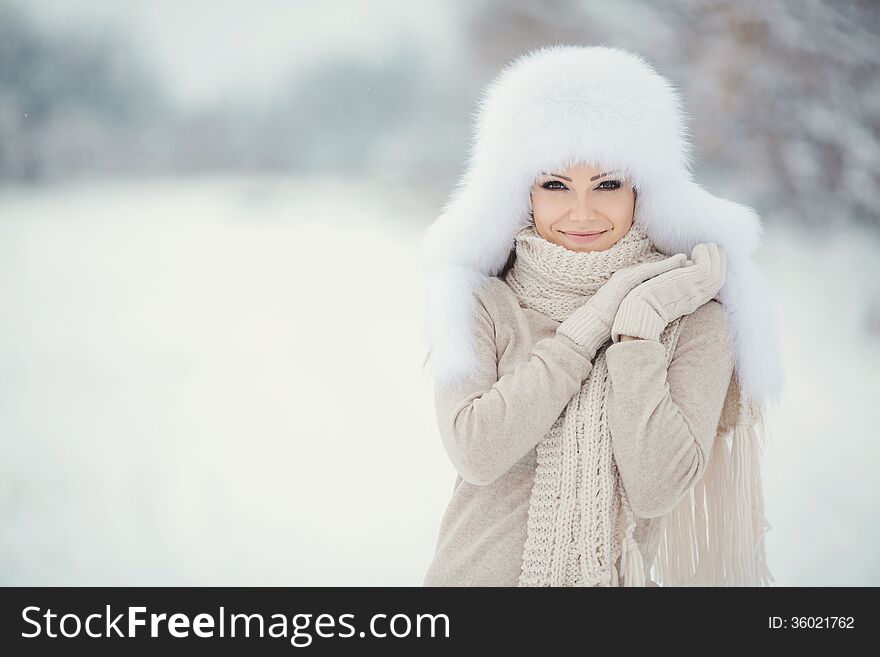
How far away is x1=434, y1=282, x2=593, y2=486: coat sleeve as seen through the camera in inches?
50.1

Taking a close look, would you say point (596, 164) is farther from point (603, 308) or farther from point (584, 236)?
point (603, 308)

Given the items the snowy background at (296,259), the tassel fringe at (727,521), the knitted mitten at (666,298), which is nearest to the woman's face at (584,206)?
the knitted mitten at (666,298)

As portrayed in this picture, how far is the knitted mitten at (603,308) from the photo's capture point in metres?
1.32

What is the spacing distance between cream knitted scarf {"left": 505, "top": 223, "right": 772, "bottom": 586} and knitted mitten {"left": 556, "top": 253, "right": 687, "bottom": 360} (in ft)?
0.18

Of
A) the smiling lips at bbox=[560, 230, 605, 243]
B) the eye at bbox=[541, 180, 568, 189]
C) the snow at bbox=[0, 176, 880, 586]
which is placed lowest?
the smiling lips at bbox=[560, 230, 605, 243]

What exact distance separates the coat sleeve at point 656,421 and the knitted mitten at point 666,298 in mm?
24

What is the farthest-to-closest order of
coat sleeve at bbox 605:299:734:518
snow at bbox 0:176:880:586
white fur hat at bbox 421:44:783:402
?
snow at bbox 0:176:880:586
white fur hat at bbox 421:44:783:402
coat sleeve at bbox 605:299:734:518

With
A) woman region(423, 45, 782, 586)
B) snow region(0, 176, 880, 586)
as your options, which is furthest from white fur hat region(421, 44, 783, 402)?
snow region(0, 176, 880, 586)

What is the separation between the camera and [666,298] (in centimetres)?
132

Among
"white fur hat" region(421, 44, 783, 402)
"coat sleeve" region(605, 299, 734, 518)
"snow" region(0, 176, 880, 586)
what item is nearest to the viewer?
"coat sleeve" region(605, 299, 734, 518)

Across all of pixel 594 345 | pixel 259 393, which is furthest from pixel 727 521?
pixel 259 393

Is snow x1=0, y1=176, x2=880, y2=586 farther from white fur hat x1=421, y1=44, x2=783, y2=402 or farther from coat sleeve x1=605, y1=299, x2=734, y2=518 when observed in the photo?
coat sleeve x1=605, y1=299, x2=734, y2=518

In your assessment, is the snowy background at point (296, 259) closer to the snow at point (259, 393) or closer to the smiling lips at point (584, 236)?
the snow at point (259, 393)

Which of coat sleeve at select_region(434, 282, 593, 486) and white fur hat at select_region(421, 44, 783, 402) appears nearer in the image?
coat sleeve at select_region(434, 282, 593, 486)
